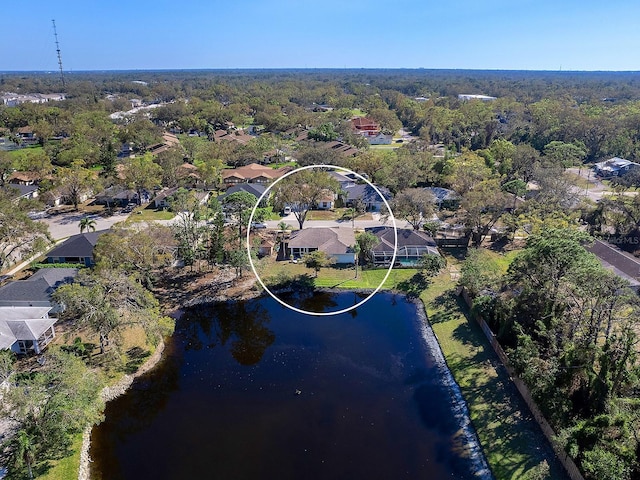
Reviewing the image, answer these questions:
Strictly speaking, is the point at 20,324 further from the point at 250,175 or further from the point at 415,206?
the point at 250,175

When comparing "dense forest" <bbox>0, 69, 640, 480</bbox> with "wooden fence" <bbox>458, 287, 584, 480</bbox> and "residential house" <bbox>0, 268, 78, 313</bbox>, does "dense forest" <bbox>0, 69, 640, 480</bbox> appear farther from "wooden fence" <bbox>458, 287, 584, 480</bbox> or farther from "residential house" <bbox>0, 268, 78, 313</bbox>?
"residential house" <bbox>0, 268, 78, 313</bbox>

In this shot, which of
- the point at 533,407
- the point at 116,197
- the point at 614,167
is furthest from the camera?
the point at 614,167

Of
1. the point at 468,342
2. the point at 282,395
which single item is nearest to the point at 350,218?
the point at 468,342

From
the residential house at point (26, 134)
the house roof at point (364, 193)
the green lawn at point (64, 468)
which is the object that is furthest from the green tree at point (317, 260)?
the residential house at point (26, 134)

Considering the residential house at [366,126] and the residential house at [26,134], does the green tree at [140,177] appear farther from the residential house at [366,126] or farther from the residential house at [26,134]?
the residential house at [366,126]

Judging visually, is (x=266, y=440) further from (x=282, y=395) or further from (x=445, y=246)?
(x=445, y=246)

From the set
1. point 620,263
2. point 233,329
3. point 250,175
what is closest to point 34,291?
point 233,329
